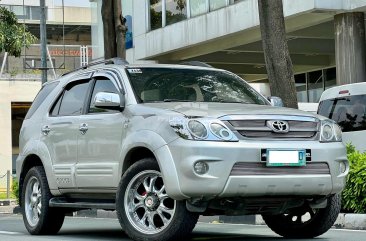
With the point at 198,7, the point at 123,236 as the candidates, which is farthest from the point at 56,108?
the point at 198,7

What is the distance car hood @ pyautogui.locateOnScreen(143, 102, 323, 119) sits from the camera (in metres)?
8.16

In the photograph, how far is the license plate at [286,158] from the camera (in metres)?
7.96

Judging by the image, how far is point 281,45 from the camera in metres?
14.2

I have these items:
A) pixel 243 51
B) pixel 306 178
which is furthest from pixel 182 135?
pixel 243 51

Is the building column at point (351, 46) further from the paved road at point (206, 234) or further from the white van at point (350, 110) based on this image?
the paved road at point (206, 234)

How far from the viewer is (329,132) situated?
336 inches

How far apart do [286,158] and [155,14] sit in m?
22.6

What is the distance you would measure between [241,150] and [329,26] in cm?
1891

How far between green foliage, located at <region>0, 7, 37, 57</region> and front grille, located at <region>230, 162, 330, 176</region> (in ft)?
55.3

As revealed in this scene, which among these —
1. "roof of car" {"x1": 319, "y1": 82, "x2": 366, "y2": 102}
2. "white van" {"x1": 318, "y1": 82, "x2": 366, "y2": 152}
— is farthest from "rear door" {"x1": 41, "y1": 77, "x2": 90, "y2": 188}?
A: "roof of car" {"x1": 319, "y1": 82, "x2": 366, "y2": 102}

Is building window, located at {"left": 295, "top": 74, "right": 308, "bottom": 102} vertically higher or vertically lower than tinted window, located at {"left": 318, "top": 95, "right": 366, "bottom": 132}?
higher

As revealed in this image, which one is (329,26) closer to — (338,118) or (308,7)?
(308,7)

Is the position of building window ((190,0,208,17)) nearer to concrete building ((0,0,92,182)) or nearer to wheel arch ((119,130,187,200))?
concrete building ((0,0,92,182))

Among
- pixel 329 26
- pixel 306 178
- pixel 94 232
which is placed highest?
pixel 329 26
